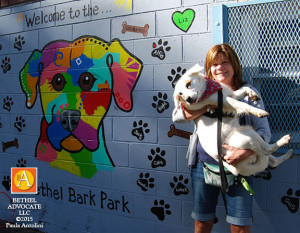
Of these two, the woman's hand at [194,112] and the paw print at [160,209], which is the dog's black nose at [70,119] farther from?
the woman's hand at [194,112]

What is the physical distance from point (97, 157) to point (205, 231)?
1464mm

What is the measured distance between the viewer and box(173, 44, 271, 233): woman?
2.10 metres

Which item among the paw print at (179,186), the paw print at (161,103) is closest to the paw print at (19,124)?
the paw print at (161,103)

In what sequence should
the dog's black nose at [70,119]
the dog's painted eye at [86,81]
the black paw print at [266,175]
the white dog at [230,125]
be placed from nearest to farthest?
1. the white dog at [230,125]
2. the black paw print at [266,175]
3. the dog's painted eye at [86,81]
4. the dog's black nose at [70,119]

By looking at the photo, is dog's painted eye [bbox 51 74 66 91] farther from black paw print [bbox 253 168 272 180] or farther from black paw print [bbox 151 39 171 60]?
black paw print [bbox 253 168 272 180]

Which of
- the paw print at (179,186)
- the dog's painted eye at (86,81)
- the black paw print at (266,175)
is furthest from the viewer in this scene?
the dog's painted eye at (86,81)

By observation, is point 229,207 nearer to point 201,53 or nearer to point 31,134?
point 201,53

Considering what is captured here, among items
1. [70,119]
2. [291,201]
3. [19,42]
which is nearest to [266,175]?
[291,201]

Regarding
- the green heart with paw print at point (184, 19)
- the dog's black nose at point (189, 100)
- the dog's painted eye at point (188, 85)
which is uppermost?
the green heart with paw print at point (184, 19)

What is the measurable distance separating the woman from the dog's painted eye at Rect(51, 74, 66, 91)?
5.80 ft

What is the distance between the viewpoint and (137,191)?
3.20 meters

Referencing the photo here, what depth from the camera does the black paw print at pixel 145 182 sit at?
3.12 m

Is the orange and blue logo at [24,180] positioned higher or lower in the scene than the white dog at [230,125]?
lower

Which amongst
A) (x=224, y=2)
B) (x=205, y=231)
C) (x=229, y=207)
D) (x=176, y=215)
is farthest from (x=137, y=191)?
(x=224, y=2)
